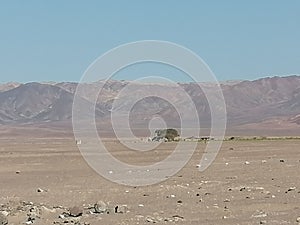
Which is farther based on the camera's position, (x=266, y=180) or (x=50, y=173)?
(x=50, y=173)

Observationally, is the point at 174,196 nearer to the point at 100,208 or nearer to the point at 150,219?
the point at 100,208

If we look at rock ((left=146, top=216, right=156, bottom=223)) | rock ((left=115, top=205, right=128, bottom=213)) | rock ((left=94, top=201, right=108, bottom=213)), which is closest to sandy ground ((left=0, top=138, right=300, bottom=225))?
rock ((left=146, top=216, right=156, bottom=223))

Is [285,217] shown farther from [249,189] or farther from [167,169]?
[167,169]

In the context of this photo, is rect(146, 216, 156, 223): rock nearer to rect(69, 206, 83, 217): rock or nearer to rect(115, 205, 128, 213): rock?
rect(115, 205, 128, 213): rock

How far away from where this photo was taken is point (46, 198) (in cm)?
1959

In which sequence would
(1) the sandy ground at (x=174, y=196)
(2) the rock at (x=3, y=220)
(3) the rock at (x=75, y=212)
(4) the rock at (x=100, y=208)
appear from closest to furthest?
(2) the rock at (x=3, y=220), (1) the sandy ground at (x=174, y=196), (3) the rock at (x=75, y=212), (4) the rock at (x=100, y=208)

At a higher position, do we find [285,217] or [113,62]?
[113,62]

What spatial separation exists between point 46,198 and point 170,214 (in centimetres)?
542

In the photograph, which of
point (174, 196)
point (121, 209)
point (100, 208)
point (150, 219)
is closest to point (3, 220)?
point (100, 208)

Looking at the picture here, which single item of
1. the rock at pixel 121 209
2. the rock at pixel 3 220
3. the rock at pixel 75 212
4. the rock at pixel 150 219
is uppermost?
the rock at pixel 121 209

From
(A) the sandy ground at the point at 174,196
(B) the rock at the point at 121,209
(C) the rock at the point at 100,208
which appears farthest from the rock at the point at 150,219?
(C) the rock at the point at 100,208

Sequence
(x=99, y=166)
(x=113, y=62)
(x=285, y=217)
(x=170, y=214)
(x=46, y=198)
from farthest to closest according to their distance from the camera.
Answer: (x=99, y=166)
(x=46, y=198)
(x=113, y=62)
(x=170, y=214)
(x=285, y=217)

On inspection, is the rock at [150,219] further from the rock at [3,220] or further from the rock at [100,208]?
the rock at [3,220]

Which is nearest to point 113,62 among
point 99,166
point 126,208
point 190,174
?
point 126,208
